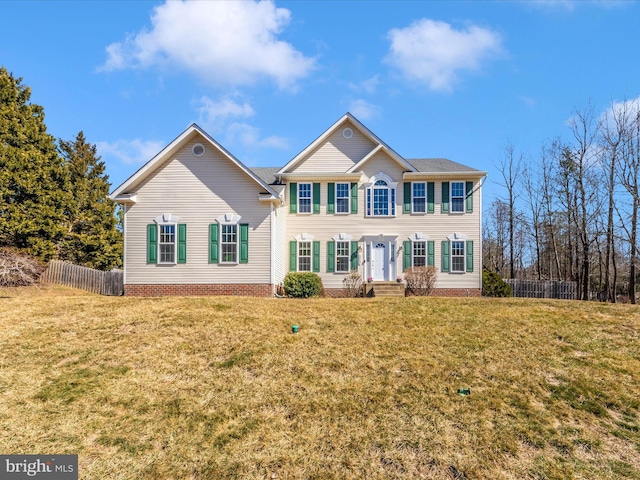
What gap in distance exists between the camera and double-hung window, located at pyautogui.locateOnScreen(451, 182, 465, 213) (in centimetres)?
2148

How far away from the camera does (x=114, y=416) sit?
7.59 metres

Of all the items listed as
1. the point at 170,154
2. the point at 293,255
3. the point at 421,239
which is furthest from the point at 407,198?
the point at 170,154

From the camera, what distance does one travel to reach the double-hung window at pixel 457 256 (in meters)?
21.3

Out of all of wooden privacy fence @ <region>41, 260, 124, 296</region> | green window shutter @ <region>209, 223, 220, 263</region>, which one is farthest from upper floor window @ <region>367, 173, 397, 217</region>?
wooden privacy fence @ <region>41, 260, 124, 296</region>

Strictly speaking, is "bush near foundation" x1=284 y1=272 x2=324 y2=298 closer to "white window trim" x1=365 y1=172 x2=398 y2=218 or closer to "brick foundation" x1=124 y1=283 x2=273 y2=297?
"brick foundation" x1=124 y1=283 x2=273 y2=297

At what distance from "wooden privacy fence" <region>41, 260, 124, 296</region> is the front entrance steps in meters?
12.4

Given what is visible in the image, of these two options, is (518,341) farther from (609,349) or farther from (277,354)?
(277,354)

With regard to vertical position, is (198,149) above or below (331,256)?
above

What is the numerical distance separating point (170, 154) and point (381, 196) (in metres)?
9.56

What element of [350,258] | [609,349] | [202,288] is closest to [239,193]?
[202,288]

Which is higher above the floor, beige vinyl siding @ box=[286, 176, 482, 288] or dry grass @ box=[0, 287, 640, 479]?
beige vinyl siding @ box=[286, 176, 482, 288]

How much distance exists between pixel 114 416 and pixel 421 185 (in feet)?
56.1

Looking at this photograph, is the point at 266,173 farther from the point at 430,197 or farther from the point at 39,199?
the point at 39,199

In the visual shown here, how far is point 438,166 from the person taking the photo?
22.3m
